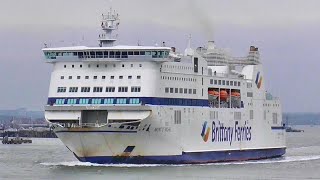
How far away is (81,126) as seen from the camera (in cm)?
4447

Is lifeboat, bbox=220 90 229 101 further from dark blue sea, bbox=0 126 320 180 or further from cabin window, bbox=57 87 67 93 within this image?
cabin window, bbox=57 87 67 93

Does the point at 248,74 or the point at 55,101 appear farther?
the point at 248,74

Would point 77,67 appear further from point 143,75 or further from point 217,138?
point 217,138

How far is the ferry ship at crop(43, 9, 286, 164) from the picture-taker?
146 ft

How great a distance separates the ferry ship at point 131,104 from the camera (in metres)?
44.6

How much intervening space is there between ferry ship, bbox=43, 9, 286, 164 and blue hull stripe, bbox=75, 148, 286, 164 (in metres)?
0.05

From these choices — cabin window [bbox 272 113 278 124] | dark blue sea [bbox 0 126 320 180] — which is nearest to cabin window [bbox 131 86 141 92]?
dark blue sea [bbox 0 126 320 180]

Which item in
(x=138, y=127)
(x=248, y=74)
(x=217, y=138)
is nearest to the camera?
(x=138, y=127)

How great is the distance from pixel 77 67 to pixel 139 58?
137 inches

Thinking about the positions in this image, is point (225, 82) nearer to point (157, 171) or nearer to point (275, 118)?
point (275, 118)

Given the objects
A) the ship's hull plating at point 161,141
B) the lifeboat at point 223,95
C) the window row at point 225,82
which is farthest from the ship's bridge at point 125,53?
the lifeboat at point 223,95

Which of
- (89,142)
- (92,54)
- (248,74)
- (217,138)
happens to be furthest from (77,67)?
(248,74)

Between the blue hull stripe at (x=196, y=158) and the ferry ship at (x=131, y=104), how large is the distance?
53 millimetres

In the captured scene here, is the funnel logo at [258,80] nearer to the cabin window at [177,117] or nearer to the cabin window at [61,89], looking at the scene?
the cabin window at [177,117]
